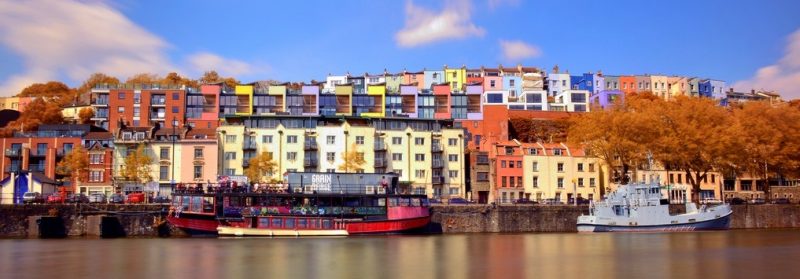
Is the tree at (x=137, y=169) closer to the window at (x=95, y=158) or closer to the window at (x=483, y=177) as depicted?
the window at (x=95, y=158)

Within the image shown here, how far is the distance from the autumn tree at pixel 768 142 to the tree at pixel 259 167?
186 ft

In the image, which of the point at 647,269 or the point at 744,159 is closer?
the point at 647,269

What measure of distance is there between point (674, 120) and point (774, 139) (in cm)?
1325

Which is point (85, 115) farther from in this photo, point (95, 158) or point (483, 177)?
point (483, 177)

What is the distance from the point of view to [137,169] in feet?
281

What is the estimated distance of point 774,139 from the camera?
3487 inches

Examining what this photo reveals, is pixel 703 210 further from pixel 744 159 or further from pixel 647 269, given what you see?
pixel 647 269

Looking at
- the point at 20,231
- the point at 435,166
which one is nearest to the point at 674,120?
the point at 435,166

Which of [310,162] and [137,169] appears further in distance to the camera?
[310,162]

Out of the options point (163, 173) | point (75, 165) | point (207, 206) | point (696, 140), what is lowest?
point (207, 206)

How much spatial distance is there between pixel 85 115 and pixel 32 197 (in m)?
58.7

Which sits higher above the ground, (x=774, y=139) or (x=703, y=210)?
(x=774, y=139)

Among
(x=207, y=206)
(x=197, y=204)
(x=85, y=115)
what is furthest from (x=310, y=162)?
A: (x=85, y=115)

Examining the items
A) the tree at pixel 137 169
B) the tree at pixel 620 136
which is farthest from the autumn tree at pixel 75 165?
the tree at pixel 620 136
